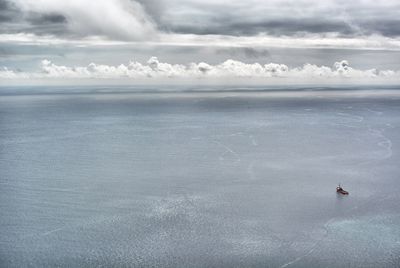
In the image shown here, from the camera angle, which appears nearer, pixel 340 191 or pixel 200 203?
pixel 200 203

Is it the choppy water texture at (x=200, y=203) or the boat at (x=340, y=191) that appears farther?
the boat at (x=340, y=191)

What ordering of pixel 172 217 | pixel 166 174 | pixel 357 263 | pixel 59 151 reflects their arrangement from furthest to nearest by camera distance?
pixel 59 151, pixel 166 174, pixel 172 217, pixel 357 263

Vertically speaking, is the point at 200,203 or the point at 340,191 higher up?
the point at 340,191

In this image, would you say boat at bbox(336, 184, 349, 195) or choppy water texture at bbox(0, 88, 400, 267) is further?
boat at bbox(336, 184, 349, 195)

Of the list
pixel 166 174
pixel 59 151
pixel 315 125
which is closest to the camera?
pixel 166 174

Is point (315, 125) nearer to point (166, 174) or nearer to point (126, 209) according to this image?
point (166, 174)

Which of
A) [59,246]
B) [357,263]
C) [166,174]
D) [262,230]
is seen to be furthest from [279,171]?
[59,246]

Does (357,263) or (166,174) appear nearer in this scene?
(357,263)
